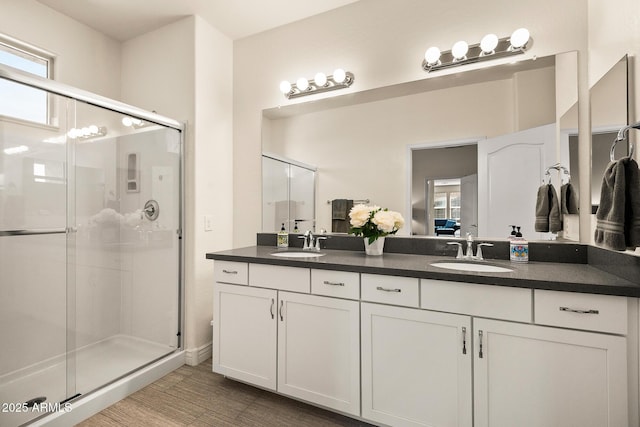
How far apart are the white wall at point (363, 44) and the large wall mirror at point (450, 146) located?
0.14m

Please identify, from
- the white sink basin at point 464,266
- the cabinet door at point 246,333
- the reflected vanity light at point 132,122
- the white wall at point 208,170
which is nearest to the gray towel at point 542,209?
the white sink basin at point 464,266

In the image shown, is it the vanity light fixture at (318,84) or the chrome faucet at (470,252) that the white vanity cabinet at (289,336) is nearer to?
the chrome faucet at (470,252)

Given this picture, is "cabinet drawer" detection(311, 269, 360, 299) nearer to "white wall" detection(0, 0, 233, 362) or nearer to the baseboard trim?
"white wall" detection(0, 0, 233, 362)

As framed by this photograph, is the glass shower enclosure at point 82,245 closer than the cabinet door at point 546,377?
No

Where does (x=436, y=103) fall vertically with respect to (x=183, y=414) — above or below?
above

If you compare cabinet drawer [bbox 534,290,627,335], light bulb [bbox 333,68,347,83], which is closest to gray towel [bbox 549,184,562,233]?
cabinet drawer [bbox 534,290,627,335]

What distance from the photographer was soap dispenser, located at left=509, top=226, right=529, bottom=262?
1.71 metres

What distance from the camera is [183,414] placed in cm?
182

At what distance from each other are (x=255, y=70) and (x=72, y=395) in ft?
8.64

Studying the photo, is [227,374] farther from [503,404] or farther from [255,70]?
[255,70]

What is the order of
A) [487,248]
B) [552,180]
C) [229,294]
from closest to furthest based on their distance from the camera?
[552,180] < [487,248] < [229,294]

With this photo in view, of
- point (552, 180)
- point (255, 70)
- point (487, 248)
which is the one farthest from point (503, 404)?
point (255, 70)

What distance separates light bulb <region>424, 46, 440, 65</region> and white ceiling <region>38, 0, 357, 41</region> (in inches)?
31.0

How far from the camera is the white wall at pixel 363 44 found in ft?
5.85
